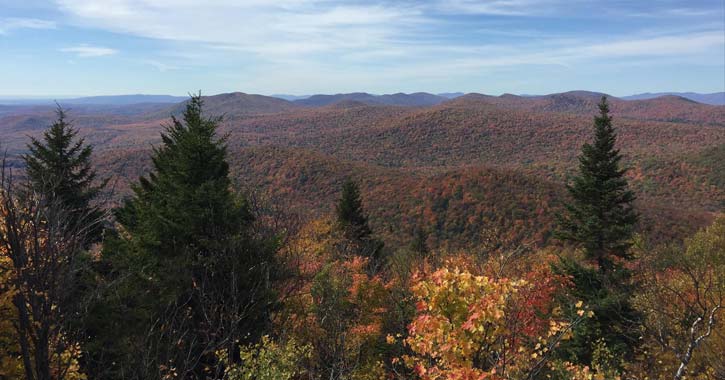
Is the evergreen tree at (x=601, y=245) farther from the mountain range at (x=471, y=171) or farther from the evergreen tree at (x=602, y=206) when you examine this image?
the mountain range at (x=471, y=171)

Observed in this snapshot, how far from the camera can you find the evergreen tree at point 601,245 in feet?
52.0

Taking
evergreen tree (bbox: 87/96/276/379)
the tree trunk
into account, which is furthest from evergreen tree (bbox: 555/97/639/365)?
the tree trunk

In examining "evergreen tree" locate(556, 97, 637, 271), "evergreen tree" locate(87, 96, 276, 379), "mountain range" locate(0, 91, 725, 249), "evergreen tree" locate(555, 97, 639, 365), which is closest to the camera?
"evergreen tree" locate(87, 96, 276, 379)

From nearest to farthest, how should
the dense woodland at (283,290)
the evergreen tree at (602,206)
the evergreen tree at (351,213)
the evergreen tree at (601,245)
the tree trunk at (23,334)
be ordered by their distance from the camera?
the tree trunk at (23,334) < the dense woodland at (283,290) < the evergreen tree at (601,245) < the evergreen tree at (602,206) < the evergreen tree at (351,213)

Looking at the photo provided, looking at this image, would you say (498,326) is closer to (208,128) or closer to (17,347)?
(17,347)

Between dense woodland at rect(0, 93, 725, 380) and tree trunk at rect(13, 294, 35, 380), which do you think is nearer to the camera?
tree trunk at rect(13, 294, 35, 380)

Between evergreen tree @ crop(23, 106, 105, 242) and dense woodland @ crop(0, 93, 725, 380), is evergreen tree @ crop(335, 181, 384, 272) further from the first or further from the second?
evergreen tree @ crop(23, 106, 105, 242)

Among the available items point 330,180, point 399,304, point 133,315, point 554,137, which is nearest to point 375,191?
point 330,180

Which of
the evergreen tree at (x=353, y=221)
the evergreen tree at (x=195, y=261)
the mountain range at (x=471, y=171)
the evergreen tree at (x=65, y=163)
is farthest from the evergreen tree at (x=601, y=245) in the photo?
the evergreen tree at (x=65, y=163)

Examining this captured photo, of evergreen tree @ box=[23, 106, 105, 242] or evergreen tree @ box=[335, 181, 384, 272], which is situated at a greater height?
evergreen tree @ box=[23, 106, 105, 242]

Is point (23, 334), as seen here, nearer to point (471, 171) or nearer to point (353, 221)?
point (353, 221)

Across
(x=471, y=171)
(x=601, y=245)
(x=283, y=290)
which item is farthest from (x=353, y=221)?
(x=471, y=171)

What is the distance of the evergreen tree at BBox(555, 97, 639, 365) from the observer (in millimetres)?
15852

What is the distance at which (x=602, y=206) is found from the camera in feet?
53.6
